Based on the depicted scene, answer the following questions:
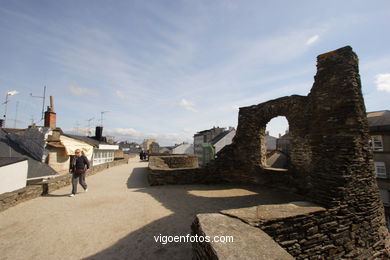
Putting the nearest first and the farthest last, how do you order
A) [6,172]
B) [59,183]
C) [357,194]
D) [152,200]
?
[357,194]
[152,200]
[6,172]
[59,183]

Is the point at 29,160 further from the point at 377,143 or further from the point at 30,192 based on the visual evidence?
the point at 377,143

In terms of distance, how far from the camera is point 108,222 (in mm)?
4414

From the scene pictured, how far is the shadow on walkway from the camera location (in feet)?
10.5

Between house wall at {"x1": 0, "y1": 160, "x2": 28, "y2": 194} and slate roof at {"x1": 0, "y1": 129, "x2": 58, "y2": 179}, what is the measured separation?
6.68 feet

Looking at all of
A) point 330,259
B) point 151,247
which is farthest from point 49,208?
point 330,259

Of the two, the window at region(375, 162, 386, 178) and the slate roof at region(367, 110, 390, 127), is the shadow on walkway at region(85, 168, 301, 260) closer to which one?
the window at region(375, 162, 386, 178)

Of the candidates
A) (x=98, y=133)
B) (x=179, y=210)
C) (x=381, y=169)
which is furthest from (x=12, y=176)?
(x=381, y=169)

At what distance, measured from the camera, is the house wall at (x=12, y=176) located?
657 centimetres

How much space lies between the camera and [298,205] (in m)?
4.01

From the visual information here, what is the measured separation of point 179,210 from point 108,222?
1963mm

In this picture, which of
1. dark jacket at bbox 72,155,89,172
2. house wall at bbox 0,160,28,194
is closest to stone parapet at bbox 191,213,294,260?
dark jacket at bbox 72,155,89,172

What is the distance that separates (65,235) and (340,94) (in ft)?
26.4

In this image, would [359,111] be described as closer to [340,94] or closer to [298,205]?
[340,94]

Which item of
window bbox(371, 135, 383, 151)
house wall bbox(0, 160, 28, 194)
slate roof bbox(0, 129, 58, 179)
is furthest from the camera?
window bbox(371, 135, 383, 151)
